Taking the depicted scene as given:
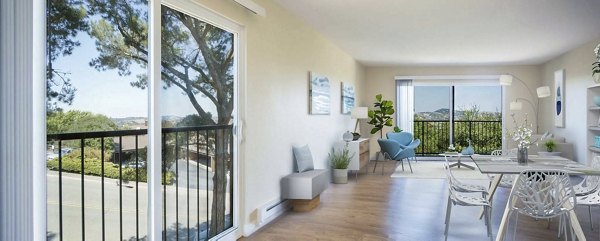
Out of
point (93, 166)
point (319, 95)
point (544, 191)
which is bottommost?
point (544, 191)

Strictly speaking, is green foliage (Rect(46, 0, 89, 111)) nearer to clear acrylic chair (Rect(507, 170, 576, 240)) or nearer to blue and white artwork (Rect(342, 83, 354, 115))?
clear acrylic chair (Rect(507, 170, 576, 240))

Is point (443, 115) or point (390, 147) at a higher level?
point (443, 115)

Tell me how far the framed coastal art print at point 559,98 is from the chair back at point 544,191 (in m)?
6.02

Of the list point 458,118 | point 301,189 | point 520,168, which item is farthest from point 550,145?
point 301,189

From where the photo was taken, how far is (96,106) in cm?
225

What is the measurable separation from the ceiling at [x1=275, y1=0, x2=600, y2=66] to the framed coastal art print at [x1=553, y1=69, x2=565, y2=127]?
1.47 ft

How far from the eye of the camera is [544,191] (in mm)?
3201

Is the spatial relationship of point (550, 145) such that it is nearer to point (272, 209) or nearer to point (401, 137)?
point (401, 137)

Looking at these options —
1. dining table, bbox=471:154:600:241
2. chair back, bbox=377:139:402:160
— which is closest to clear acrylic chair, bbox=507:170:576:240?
dining table, bbox=471:154:600:241

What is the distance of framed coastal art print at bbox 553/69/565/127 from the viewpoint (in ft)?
27.3

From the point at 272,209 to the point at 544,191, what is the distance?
2.47 meters

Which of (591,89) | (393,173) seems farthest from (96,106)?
(591,89)

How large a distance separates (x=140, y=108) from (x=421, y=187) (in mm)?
4865

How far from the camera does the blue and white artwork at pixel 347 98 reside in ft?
26.6
